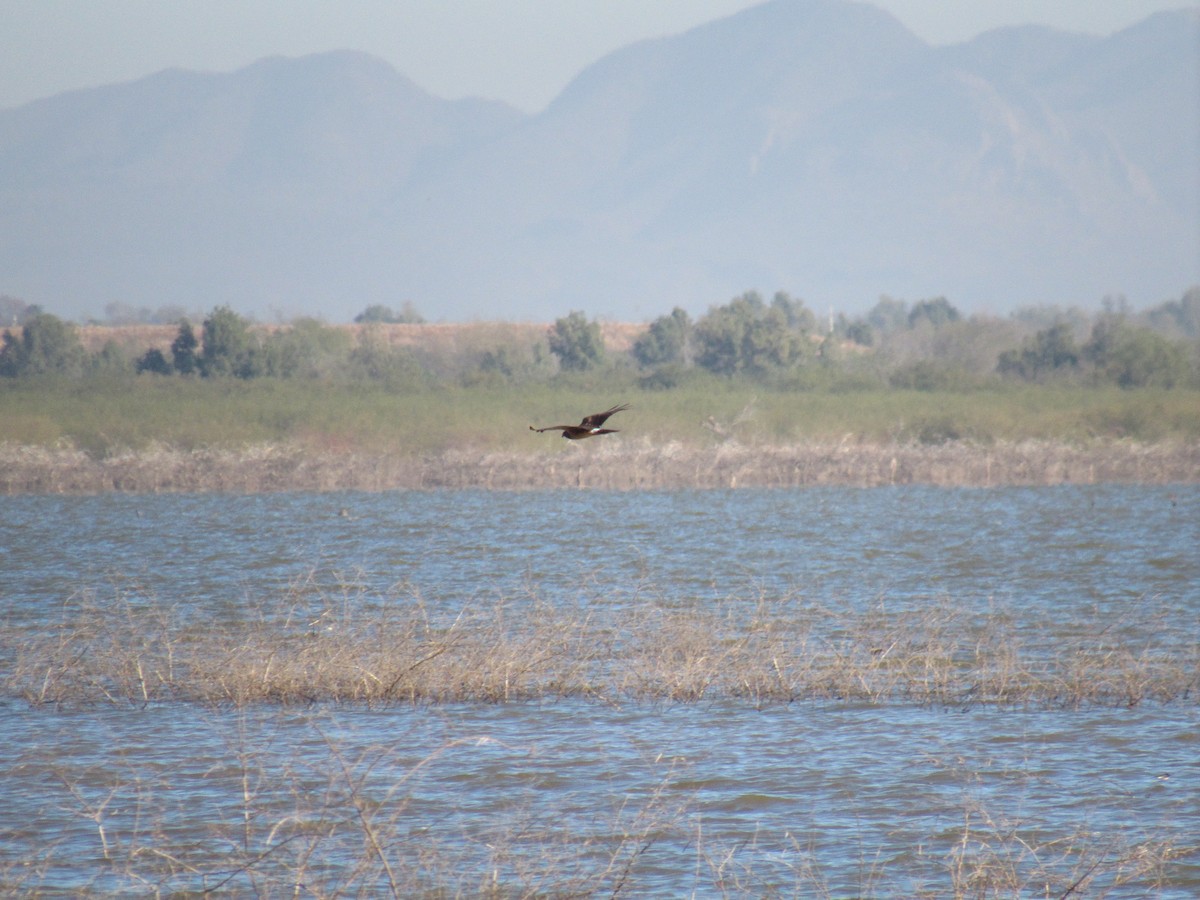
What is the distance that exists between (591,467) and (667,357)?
24.7 meters

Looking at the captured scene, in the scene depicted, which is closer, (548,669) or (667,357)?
(548,669)

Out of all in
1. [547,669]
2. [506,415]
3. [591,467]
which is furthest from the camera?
[506,415]

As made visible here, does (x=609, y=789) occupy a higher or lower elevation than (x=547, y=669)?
lower

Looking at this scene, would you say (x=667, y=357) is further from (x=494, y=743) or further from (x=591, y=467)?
(x=494, y=743)

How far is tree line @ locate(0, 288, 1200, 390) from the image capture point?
181 ft

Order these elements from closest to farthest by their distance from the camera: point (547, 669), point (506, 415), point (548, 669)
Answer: point (547, 669), point (548, 669), point (506, 415)

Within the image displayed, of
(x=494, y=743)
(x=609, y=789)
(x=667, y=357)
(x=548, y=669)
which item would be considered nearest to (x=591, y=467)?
(x=667, y=357)

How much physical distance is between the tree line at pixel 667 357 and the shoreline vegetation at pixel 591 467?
1258 centimetres

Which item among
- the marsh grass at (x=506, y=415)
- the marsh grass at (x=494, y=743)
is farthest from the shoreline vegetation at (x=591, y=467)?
the marsh grass at (x=494, y=743)

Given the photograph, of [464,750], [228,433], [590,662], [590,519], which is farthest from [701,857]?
[228,433]

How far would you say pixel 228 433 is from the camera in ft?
143

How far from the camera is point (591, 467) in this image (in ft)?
134

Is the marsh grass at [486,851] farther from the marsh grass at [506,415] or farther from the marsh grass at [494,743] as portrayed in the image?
the marsh grass at [506,415]

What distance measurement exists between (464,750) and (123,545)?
17.8 meters
